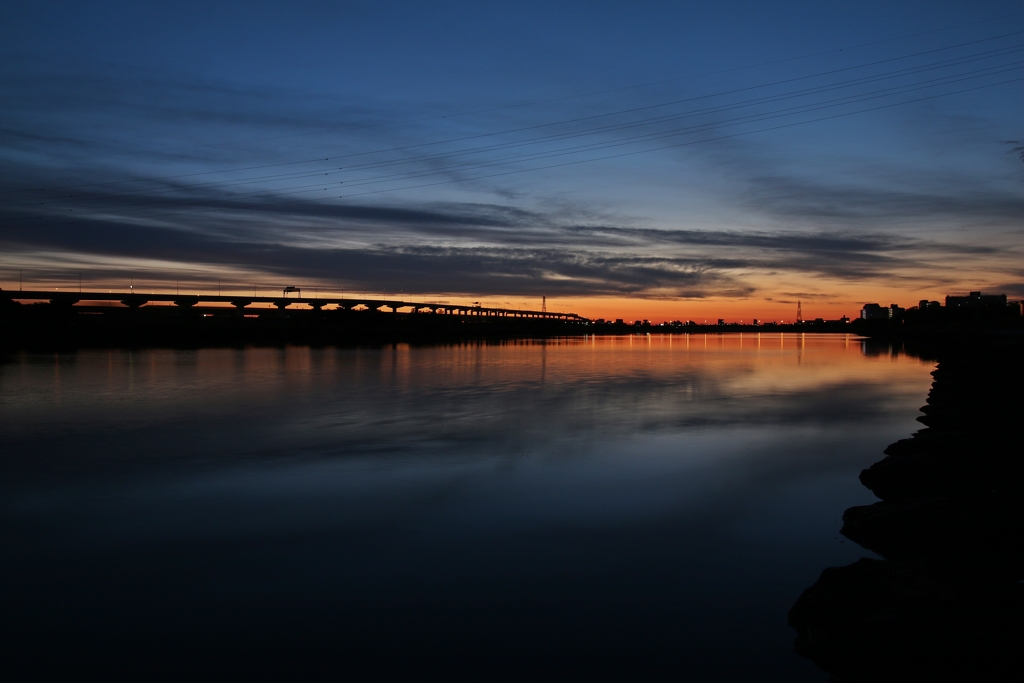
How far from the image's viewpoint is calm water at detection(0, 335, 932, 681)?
5430 mm

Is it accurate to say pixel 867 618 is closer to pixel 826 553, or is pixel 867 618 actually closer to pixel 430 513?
pixel 826 553

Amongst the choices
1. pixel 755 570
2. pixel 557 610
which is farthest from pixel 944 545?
pixel 557 610

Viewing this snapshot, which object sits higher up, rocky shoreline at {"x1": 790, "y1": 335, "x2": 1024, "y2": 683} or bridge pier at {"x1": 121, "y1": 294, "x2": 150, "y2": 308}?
bridge pier at {"x1": 121, "y1": 294, "x2": 150, "y2": 308}

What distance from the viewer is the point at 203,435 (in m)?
14.4

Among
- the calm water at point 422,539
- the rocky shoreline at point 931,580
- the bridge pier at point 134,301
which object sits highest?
the bridge pier at point 134,301

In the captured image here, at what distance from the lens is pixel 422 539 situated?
7809 millimetres

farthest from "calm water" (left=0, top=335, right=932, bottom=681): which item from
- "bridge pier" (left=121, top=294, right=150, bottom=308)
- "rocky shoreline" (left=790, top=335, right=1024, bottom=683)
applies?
"bridge pier" (left=121, top=294, right=150, bottom=308)

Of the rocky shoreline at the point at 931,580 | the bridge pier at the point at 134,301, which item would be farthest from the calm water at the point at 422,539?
the bridge pier at the point at 134,301

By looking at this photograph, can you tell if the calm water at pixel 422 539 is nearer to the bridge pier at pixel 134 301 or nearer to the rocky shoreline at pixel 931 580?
the rocky shoreline at pixel 931 580

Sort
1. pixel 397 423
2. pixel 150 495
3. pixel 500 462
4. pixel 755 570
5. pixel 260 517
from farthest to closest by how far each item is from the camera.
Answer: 1. pixel 397 423
2. pixel 500 462
3. pixel 150 495
4. pixel 260 517
5. pixel 755 570

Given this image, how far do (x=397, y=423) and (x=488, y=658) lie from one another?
437 inches

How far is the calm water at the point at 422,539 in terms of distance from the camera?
17.8 feet

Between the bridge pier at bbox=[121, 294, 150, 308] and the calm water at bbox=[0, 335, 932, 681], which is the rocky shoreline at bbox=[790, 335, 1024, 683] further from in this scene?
the bridge pier at bbox=[121, 294, 150, 308]

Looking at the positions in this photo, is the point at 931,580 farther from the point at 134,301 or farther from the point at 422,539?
the point at 134,301
